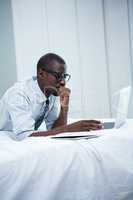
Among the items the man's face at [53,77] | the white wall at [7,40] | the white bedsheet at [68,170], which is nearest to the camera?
the white bedsheet at [68,170]

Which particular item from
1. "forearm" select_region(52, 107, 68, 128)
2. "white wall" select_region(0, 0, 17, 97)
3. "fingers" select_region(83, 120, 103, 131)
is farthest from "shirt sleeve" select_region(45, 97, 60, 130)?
"white wall" select_region(0, 0, 17, 97)

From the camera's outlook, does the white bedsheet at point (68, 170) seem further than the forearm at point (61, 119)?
No

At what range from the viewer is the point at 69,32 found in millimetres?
2951

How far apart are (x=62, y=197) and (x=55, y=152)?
0.13 m

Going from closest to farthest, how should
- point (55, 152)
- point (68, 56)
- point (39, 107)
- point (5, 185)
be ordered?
point (5, 185) → point (55, 152) → point (39, 107) → point (68, 56)

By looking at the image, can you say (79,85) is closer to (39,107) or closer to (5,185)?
(39,107)

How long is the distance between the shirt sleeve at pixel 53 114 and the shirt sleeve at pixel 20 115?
381 mm

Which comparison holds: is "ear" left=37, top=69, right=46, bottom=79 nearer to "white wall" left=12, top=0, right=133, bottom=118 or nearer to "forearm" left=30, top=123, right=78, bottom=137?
"forearm" left=30, top=123, right=78, bottom=137

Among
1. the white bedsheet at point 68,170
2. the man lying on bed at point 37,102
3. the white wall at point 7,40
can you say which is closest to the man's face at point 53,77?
the man lying on bed at point 37,102

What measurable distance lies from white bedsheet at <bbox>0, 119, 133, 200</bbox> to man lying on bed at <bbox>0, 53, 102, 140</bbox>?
0.22 metres

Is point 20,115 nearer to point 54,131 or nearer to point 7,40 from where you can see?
point 54,131

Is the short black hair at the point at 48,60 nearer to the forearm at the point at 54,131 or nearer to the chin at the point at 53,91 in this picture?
the chin at the point at 53,91

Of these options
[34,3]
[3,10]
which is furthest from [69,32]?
[3,10]

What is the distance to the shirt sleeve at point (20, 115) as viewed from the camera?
1.25m
